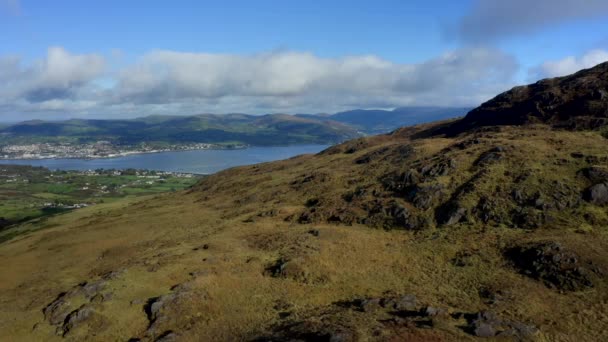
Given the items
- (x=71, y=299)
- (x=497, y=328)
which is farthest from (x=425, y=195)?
(x=71, y=299)

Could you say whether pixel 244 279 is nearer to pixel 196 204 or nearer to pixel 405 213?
pixel 405 213

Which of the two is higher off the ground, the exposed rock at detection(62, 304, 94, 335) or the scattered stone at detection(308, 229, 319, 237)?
the scattered stone at detection(308, 229, 319, 237)

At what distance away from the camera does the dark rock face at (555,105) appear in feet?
254

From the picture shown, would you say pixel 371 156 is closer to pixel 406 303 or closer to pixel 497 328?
pixel 406 303

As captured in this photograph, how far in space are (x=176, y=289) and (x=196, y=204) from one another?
199ft

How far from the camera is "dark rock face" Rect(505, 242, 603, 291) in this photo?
38.2 m

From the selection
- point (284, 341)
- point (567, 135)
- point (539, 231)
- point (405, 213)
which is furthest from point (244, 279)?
point (567, 135)

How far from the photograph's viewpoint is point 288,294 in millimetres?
42156

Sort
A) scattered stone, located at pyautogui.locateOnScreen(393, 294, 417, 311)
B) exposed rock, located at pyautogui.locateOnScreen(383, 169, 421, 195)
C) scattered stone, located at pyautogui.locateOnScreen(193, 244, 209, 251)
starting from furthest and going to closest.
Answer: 1. exposed rock, located at pyautogui.locateOnScreen(383, 169, 421, 195)
2. scattered stone, located at pyautogui.locateOnScreen(193, 244, 209, 251)
3. scattered stone, located at pyautogui.locateOnScreen(393, 294, 417, 311)

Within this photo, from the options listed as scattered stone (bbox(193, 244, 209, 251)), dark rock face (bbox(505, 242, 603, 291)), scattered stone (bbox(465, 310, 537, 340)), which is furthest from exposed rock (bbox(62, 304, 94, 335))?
dark rock face (bbox(505, 242, 603, 291))

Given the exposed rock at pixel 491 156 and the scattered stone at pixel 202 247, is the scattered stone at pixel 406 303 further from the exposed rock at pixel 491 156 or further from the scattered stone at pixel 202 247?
the exposed rock at pixel 491 156

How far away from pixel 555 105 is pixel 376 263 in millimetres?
64666

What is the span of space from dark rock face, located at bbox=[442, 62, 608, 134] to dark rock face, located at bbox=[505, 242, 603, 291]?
1678 inches

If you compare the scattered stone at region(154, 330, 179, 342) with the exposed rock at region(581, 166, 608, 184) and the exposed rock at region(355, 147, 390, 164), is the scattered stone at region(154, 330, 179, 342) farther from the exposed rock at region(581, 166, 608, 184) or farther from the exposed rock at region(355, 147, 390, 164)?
the exposed rock at region(355, 147, 390, 164)
